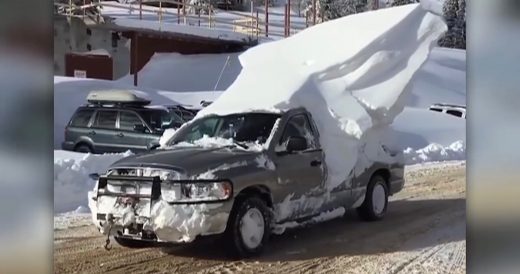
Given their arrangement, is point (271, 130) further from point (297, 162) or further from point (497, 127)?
point (497, 127)

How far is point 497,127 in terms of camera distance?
373cm

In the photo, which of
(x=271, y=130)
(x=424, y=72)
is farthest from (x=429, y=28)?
(x=271, y=130)

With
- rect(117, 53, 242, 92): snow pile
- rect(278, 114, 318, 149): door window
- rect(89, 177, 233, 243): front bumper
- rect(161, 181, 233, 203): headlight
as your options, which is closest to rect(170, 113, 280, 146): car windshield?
rect(278, 114, 318, 149): door window

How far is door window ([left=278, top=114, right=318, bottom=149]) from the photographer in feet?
16.0

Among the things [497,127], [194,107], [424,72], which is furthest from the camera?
[194,107]

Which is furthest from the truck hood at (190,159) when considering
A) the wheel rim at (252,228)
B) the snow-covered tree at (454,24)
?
the snow-covered tree at (454,24)

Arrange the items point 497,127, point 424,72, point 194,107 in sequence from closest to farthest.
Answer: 1. point 497,127
2. point 424,72
3. point 194,107

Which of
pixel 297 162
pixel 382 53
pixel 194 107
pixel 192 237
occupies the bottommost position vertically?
pixel 192 237

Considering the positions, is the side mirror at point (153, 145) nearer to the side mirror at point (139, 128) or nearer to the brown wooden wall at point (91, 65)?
the side mirror at point (139, 128)

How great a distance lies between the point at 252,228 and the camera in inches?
186

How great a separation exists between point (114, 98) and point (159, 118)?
0.97ft

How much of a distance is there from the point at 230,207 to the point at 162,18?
1.17 metres

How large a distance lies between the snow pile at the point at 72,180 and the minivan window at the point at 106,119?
26 cm

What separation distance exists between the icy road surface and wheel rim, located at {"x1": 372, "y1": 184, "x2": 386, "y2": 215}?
14cm
